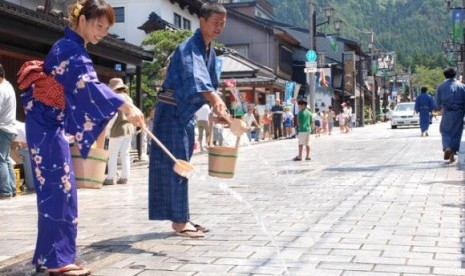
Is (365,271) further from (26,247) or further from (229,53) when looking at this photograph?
→ (229,53)

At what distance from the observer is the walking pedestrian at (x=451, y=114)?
Answer: 11.4m

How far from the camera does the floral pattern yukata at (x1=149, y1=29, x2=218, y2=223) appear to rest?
4.91m

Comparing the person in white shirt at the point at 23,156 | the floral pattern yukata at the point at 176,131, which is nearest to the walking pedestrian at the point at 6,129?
the person in white shirt at the point at 23,156

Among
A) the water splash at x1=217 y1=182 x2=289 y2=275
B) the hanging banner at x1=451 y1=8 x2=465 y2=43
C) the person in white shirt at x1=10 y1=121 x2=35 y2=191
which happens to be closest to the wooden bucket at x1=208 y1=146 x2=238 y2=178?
the water splash at x1=217 y1=182 x2=289 y2=275

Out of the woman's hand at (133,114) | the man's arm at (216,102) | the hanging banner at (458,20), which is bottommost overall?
the woman's hand at (133,114)

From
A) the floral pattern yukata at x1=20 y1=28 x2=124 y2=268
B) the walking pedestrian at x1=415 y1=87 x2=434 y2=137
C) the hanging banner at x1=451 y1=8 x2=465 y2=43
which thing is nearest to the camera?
the floral pattern yukata at x1=20 y1=28 x2=124 y2=268

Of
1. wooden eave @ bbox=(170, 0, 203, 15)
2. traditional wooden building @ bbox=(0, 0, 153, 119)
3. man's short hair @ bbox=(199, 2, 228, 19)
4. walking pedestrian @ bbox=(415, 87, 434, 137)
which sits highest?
wooden eave @ bbox=(170, 0, 203, 15)

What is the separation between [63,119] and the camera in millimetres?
3949

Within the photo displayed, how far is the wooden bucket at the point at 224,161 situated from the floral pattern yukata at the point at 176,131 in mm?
356

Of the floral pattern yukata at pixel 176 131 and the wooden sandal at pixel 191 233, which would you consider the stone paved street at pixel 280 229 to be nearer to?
the wooden sandal at pixel 191 233

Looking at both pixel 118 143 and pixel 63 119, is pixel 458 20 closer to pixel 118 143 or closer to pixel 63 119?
pixel 118 143

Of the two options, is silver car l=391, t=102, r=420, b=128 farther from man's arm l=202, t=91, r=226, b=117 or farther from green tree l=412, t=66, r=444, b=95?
green tree l=412, t=66, r=444, b=95

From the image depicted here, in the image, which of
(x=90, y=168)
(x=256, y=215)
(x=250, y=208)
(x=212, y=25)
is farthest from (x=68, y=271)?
(x=250, y=208)

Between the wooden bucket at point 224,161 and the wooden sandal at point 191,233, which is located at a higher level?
the wooden bucket at point 224,161
